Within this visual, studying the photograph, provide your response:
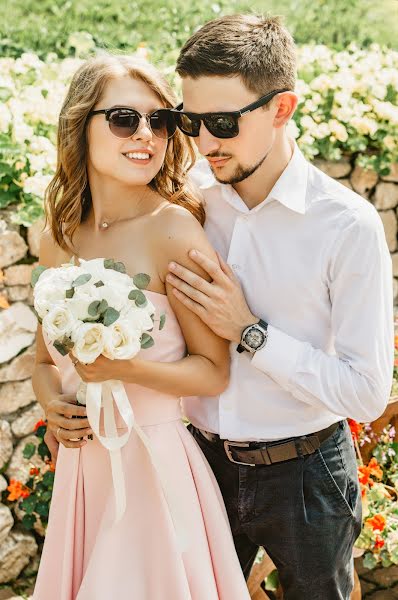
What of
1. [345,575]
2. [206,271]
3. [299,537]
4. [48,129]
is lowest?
[345,575]

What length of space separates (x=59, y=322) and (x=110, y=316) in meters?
0.15

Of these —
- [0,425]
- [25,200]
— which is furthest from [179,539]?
[25,200]

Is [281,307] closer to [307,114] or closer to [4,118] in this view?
[4,118]

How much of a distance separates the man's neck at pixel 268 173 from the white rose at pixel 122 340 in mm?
708

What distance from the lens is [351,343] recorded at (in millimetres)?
2314

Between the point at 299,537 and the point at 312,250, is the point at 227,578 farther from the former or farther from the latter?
the point at 312,250

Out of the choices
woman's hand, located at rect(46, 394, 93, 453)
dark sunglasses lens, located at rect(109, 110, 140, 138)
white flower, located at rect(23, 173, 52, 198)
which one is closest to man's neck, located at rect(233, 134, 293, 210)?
dark sunglasses lens, located at rect(109, 110, 140, 138)

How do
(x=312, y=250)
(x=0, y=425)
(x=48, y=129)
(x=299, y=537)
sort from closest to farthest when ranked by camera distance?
(x=312, y=250), (x=299, y=537), (x=0, y=425), (x=48, y=129)

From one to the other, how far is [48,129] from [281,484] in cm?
260

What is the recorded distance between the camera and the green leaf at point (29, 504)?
12.5 feet

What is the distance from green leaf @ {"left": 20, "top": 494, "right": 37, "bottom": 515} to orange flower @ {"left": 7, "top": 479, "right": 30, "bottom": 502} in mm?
29

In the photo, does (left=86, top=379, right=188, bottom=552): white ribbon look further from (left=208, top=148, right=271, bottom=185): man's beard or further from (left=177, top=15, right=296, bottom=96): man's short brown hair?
(left=177, top=15, right=296, bottom=96): man's short brown hair

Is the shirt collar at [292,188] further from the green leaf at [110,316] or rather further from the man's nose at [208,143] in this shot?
the green leaf at [110,316]

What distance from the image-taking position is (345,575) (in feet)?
8.58
